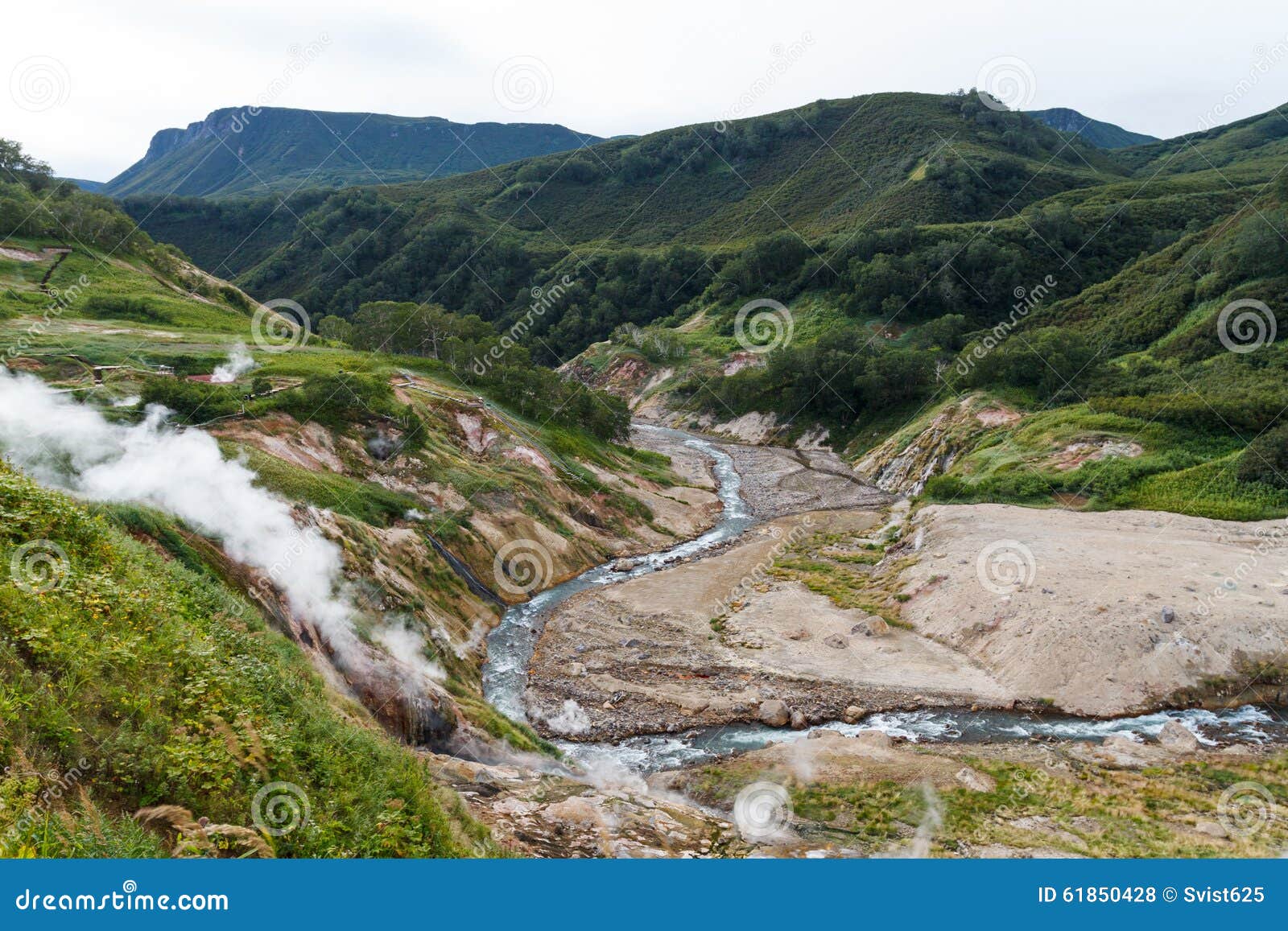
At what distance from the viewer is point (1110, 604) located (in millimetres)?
Answer: 29344

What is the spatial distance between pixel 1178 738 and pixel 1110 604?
6736 mm

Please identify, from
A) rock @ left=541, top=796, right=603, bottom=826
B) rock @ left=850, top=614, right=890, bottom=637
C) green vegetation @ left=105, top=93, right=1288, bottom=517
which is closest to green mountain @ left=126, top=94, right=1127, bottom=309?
green vegetation @ left=105, top=93, right=1288, bottom=517

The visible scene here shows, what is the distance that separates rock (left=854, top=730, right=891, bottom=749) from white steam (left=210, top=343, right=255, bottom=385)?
123 ft

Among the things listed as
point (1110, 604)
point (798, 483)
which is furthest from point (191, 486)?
point (798, 483)

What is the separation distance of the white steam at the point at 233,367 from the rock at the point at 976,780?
4040 cm

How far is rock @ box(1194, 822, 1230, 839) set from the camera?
705 inches

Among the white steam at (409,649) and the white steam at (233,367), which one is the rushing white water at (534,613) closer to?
the white steam at (409,649)

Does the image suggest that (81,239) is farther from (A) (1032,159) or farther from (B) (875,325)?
(A) (1032,159)

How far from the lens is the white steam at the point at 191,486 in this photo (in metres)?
21.9

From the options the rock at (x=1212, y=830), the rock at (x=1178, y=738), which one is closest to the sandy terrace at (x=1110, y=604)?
the rock at (x=1178, y=738)

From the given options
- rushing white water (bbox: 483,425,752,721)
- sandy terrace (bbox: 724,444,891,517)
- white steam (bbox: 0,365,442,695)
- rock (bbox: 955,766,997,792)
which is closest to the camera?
rock (bbox: 955,766,997,792)

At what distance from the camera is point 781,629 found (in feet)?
109

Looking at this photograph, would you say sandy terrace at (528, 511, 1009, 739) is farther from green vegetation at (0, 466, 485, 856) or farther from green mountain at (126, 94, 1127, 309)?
green mountain at (126, 94, 1127, 309)

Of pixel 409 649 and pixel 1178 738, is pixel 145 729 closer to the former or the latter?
pixel 409 649
